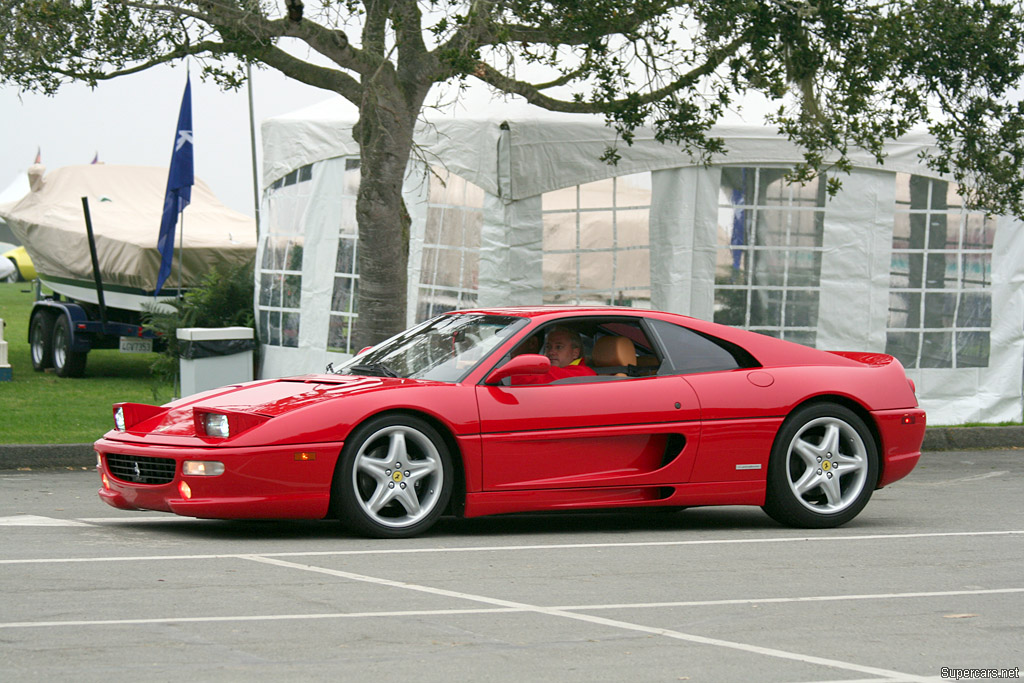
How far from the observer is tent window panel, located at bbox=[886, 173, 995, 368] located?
47.2 feet

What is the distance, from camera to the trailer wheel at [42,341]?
1938 cm

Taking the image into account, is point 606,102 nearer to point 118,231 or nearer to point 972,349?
point 972,349

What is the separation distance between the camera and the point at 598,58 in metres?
12.1

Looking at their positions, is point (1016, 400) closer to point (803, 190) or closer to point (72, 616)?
point (803, 190)

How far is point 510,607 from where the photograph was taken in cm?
526

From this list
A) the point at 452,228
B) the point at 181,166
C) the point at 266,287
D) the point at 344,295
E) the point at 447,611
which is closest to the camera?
the point at 447,611

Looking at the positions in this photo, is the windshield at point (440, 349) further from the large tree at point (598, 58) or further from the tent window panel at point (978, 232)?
the tent window panel at point (978, 232)

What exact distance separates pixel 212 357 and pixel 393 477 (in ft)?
26.9

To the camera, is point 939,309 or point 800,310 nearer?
point 800,310

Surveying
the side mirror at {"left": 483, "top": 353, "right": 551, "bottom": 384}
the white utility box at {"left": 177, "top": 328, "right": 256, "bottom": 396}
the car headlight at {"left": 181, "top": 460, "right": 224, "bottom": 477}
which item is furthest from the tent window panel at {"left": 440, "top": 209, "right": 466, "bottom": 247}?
the car headlight at {"left": 181, "top": 460, "right": 224, "bottom": 477}

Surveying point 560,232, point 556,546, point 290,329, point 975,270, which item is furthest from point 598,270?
point 556,546

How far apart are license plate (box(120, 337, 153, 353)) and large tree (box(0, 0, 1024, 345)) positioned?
6.21 meters

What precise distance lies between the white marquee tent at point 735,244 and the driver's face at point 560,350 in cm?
636

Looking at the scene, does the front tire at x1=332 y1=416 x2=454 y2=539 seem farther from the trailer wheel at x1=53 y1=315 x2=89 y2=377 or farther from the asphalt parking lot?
the trailer wheel at x1=53 y1=315 x2=89 y2=377
